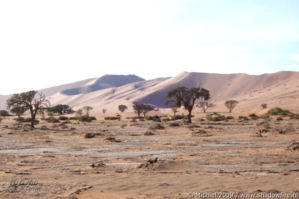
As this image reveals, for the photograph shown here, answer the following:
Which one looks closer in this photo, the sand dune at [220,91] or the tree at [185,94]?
the tree at [185,94]

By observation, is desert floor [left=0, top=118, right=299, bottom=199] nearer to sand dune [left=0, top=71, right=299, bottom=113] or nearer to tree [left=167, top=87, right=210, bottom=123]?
tree [left=167, top=87, right=210, bottom=123]

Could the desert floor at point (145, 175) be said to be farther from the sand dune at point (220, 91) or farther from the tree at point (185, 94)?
the sand dune at point (220, 91)

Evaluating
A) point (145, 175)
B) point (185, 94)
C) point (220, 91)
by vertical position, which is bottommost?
point (145, 175)

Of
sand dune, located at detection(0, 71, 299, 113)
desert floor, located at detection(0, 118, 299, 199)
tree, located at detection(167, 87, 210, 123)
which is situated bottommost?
desert floor, located at detection(0, 118, 299, 199)

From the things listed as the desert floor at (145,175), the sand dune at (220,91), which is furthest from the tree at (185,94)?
the sand dune at (220,91)

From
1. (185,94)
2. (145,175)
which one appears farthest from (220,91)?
(145,175)

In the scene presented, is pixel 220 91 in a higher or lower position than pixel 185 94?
higher

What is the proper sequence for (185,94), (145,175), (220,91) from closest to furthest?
1. (145,175)
2. (185,94)
3. (220,91)

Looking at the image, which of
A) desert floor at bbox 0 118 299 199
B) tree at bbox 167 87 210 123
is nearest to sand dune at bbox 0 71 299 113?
tree at bbox 167 87 210 123

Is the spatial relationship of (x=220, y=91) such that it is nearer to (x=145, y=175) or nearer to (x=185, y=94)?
(x=185, y=94)

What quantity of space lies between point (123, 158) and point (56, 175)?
403cm

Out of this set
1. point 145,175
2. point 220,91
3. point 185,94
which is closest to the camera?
point 145,175

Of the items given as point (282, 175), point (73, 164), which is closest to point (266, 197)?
point (282, 175)

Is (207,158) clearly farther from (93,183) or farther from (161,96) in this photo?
(161,96)
